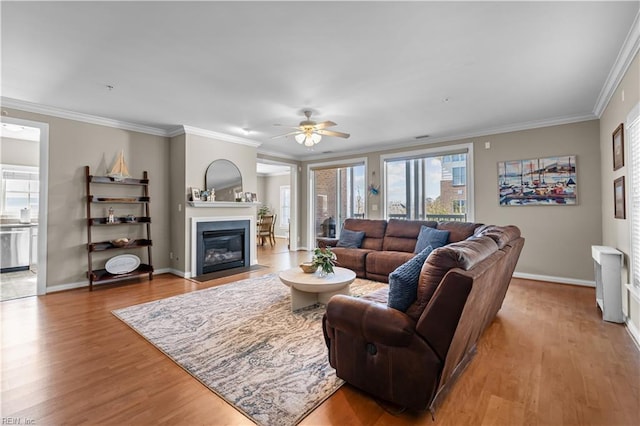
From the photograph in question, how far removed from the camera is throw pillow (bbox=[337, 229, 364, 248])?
205 inches

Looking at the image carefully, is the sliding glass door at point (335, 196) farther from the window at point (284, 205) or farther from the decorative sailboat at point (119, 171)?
the decorative sailboat at point (119, 171)

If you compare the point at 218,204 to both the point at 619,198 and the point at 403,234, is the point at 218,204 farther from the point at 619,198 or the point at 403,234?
the point at 619,198

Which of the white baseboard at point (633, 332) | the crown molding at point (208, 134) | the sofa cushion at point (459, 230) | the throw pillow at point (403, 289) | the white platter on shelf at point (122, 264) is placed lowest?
the white baseboard at point (633, 332)

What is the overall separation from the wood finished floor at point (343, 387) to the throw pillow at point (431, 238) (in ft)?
4.24

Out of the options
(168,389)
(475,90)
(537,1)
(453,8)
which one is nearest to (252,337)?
(168,389)

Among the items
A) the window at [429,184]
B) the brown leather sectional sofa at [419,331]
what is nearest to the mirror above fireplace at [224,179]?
the window at [429,184]

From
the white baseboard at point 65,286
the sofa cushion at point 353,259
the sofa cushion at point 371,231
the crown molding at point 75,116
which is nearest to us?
the crown molding at point 75,116

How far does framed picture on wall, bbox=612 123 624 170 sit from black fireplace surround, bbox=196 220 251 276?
5.56 metres

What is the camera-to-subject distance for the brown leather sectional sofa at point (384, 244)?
Answer: 4438 millimetres

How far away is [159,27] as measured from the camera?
2271mm

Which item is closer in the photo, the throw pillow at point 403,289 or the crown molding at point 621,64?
the throw pillow at point 403,289

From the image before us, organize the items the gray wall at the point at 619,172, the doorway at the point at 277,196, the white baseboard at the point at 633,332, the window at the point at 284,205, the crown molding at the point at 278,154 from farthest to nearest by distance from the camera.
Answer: the window at the point at 284,205 < the doorway at the point at 277,196 < the crown molding at the point at 278,154 < the gray wall at the point at 619,172 < the white baseboard at the point at 633,332

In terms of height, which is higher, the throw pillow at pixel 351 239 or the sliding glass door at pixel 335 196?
the sliding glass door at pixel 335 196

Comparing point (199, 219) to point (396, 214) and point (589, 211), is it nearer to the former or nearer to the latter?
point (396, 214)
